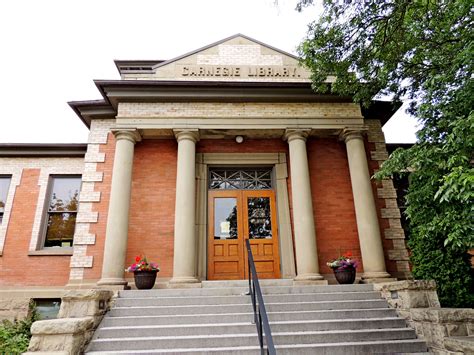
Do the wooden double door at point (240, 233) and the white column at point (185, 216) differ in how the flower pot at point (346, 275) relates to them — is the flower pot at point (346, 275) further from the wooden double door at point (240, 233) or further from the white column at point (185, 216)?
the white column at point (185, 216)

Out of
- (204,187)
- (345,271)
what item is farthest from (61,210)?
(345,271)

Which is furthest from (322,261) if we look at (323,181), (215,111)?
(215,111)

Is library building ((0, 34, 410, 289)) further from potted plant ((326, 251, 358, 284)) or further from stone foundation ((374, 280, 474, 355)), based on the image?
stone foundation ((374, 280, 474, 355))

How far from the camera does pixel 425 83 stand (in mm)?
4930

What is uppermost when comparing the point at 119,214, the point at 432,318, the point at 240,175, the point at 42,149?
the point at 42,149

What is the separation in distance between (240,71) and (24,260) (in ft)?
26.2

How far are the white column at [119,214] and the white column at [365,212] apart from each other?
5552 millimetres

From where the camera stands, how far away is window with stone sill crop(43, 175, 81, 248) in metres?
8.71

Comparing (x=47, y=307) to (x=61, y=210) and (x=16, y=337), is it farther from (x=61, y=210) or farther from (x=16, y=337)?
(x=61, y=210)

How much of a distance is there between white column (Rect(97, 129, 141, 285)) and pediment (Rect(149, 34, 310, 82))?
252 cm

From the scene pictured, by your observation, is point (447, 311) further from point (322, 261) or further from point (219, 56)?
point (219, 56)

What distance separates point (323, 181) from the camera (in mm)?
8680

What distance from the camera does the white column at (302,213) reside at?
23.3 ft

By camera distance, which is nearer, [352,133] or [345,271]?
[345,271]
